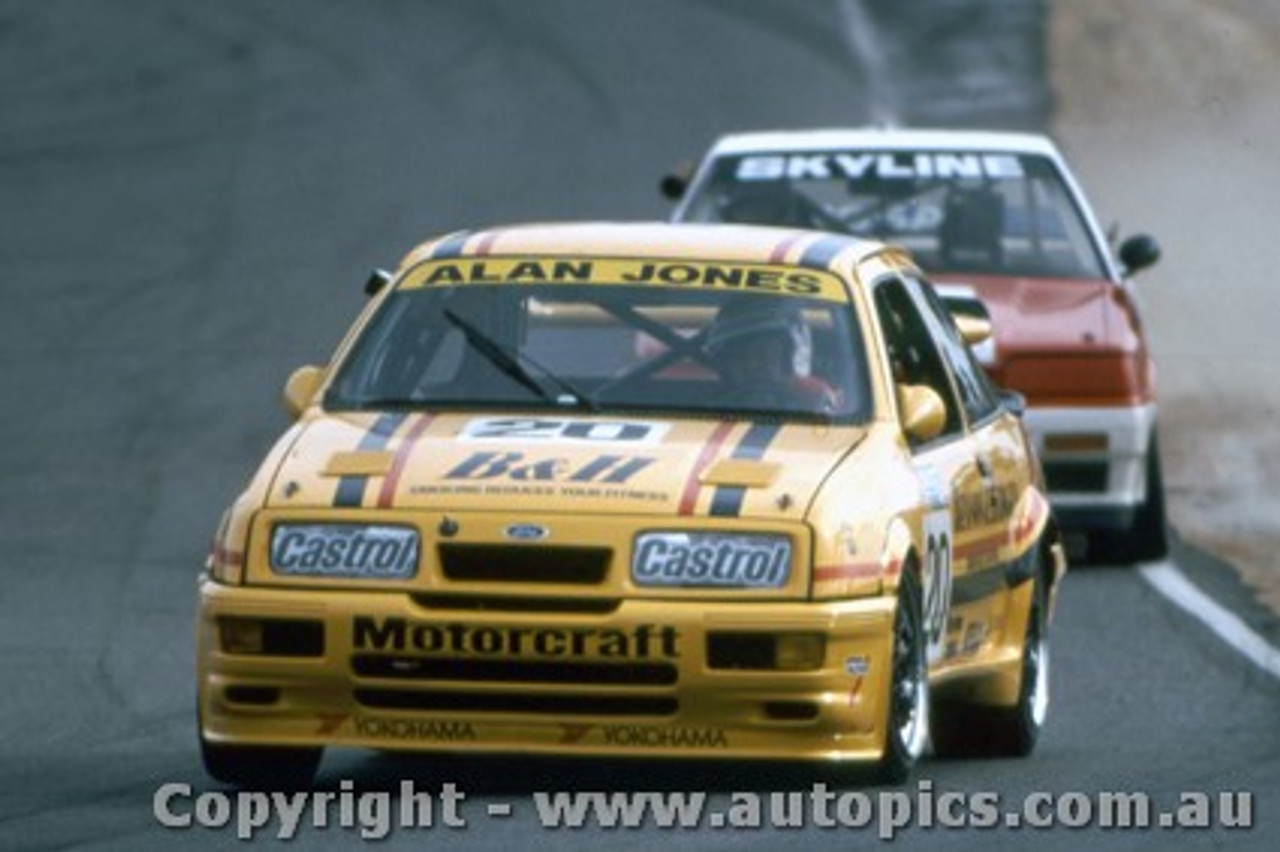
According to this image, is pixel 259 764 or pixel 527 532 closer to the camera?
pixel 527 532

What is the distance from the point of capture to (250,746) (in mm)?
10023

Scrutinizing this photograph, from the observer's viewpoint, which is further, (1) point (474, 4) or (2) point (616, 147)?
(1) point (474, 4)

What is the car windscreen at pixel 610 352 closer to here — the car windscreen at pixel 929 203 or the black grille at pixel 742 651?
the black grille at pixel 742 651

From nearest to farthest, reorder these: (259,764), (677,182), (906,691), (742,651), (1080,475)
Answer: (742,651) < (259,764) < (906,691) < (1080,475) < (677,182)

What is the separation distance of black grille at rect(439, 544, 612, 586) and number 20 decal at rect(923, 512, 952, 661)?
976mm

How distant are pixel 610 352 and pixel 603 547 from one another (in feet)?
4.38

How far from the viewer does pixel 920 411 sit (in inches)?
419

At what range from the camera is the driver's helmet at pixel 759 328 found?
35.7 ft

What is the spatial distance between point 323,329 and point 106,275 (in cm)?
189

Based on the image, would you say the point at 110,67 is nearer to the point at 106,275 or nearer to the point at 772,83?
the point at 772,83

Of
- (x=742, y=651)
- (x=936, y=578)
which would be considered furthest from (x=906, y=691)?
(x=742, y=651)

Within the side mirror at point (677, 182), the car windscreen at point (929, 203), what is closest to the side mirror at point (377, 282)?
the car windscreen at point (929, 203)

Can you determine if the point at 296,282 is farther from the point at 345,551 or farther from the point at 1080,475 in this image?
the point at 345,551

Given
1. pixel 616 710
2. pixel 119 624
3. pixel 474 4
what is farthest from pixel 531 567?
pixel 474 4
